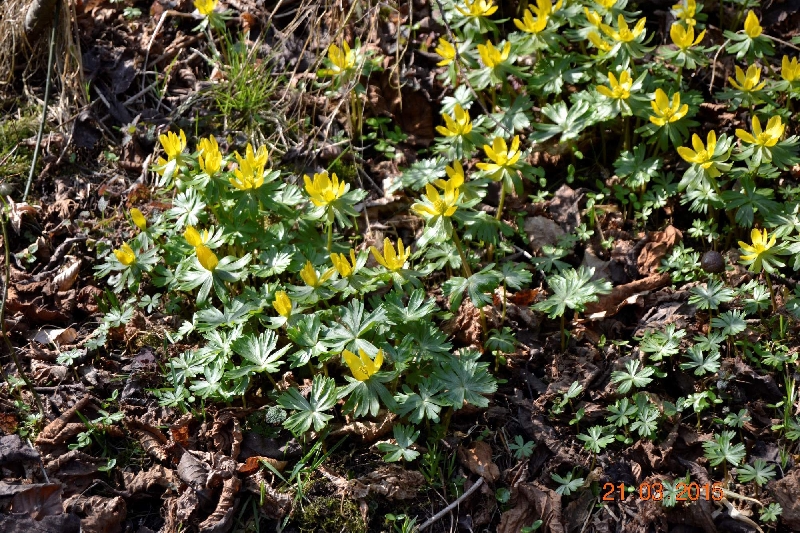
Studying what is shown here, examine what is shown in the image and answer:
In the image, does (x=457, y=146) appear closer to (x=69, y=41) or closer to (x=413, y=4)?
(x=413, y=4)

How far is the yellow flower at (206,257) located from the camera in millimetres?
2725

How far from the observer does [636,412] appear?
271cm

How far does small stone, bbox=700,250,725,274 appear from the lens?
3.04 metres

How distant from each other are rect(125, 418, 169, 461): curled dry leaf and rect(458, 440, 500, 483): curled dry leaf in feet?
3.42

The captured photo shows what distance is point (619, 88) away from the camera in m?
3.31

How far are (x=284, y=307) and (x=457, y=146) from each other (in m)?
1.10

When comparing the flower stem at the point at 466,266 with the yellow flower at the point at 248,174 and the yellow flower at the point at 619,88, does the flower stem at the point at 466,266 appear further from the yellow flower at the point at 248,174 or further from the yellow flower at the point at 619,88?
the yellow flower at the point at 619,88

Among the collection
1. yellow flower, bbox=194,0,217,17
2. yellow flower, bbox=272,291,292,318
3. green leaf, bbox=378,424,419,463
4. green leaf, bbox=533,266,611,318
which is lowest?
green leaf, bbox=378,424,419,463

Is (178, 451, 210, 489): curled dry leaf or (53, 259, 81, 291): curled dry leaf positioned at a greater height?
(53, 259, 81, 291): curled dry leaf

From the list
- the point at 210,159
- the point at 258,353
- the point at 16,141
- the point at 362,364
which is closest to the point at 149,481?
the point at 258,353

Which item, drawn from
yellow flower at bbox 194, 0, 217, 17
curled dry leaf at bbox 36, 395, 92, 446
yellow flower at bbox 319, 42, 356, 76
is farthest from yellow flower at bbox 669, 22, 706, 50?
curled dry leaf at bbox 36, 395, 92, 446

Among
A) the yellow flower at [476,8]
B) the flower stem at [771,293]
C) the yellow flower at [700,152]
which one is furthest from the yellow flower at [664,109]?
the yellow flower at [476,8]

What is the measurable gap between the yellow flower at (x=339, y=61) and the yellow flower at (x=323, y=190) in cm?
81

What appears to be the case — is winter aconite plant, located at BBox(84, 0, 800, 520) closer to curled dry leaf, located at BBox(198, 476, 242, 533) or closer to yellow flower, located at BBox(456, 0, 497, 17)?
yellow flower, located at BBox(456, 0, 497, 17)
